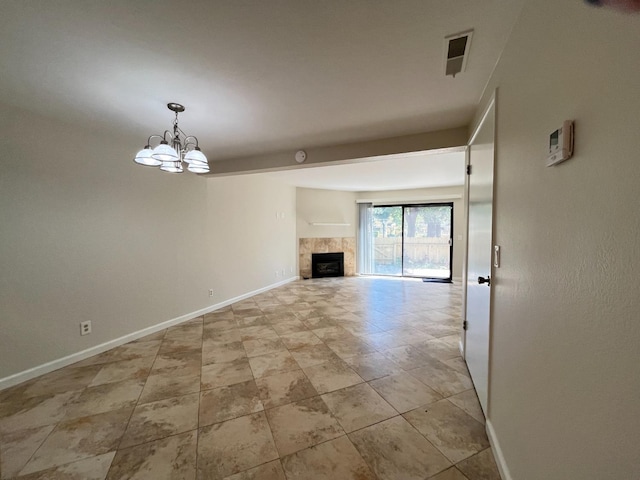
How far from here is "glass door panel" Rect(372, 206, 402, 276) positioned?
7.25 meters

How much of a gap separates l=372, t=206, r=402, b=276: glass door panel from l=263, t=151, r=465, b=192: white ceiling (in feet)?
2.77

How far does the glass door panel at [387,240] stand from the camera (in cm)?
725

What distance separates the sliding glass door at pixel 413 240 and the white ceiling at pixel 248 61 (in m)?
4.68

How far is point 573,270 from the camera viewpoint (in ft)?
2.64

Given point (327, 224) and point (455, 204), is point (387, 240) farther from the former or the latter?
point (455, 204)

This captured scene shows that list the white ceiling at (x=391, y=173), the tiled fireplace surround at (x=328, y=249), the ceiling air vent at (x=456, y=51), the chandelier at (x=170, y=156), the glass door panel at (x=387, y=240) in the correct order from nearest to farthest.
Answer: the ceiling air vent at (x=456, y=51), the chandelier at (x=170, y=156), the white ceiling at (x=391, y=173), the tiled fireplace surround at (x=328, y=249), the glass door panel at (x=387, y=240)

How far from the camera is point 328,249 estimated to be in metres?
7.24

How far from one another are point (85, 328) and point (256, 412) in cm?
215

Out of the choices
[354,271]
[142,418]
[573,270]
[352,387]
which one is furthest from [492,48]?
[354,271]

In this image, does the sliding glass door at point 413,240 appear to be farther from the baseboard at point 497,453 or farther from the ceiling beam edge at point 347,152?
the baseboard at point 497,453

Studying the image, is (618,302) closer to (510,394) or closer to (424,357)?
(510,394)

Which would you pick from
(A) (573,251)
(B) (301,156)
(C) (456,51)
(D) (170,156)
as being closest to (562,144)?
(A) (573,251)

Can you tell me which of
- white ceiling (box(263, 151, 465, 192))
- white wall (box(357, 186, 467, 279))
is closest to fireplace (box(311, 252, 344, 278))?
white ceiling (box(263, 151, 465, 192))

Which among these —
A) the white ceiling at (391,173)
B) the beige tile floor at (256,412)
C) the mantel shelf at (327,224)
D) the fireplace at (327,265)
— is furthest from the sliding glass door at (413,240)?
the beige tile floor at (256,412)
